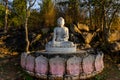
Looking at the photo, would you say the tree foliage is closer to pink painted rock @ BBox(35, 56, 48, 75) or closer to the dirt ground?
the dirt ground

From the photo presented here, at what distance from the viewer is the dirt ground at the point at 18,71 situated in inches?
332

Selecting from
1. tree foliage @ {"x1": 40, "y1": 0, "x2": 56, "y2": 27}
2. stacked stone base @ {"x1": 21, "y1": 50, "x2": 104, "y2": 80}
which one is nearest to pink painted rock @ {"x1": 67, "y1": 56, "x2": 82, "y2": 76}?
stacked stone base @ {"x1": 21, "y1": 50, "x2": 104, "y2": 80}

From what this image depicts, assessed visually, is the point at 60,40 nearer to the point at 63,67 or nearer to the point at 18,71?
the point at 18,71

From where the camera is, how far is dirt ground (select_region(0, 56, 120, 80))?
8422 millimetres

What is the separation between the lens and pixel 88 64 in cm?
741

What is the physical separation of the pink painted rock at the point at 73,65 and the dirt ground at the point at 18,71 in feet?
3.94

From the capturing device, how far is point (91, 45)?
36.8 ft

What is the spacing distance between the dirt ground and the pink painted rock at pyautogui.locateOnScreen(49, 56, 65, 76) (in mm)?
1093

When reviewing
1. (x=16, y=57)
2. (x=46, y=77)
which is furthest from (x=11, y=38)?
(x=46, y=77)

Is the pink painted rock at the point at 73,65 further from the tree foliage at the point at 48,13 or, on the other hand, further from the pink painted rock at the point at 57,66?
the tree foliage at the point at 48,13

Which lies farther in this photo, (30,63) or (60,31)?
(60,31)

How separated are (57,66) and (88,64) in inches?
33.9

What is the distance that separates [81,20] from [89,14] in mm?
490

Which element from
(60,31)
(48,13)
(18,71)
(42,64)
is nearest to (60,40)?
(60,31)
